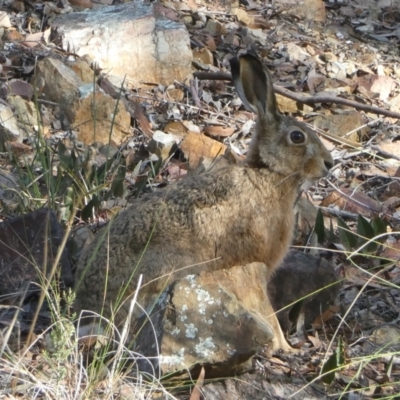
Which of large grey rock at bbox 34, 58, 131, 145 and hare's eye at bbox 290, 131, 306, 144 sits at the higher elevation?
hare's eye at bbox 290, 131, 306, 144

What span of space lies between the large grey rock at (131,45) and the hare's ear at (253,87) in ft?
10.0

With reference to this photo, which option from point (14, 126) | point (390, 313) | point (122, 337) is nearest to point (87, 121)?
point (14, 126)

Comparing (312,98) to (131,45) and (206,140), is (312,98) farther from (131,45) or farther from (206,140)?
(131,45)

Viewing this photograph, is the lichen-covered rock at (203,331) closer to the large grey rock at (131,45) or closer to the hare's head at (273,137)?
the hare's head at (273,137)

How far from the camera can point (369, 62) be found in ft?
33.4

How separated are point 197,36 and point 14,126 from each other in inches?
119

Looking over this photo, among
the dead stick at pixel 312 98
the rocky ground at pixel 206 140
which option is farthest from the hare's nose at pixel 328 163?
the dead stick at pixel 312 98

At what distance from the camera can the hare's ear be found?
6098mm

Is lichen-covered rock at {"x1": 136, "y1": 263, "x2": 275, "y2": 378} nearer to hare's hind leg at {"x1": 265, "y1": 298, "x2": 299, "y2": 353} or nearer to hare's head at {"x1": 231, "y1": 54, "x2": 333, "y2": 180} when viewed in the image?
hare's hind leg at {"x1": 265, "y1": 298, "x2": 299, "y2": 353}

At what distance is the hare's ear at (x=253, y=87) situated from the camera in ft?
20.0

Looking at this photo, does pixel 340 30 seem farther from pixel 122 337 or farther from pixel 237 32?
pixel 122 337

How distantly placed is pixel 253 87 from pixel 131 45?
319 cm

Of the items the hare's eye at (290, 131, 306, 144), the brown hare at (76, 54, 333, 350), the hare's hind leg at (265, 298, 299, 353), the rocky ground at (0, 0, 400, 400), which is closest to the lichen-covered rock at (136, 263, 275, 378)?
the rocky ground at (0, 0, 400, 400)

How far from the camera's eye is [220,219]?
5.68 metres
